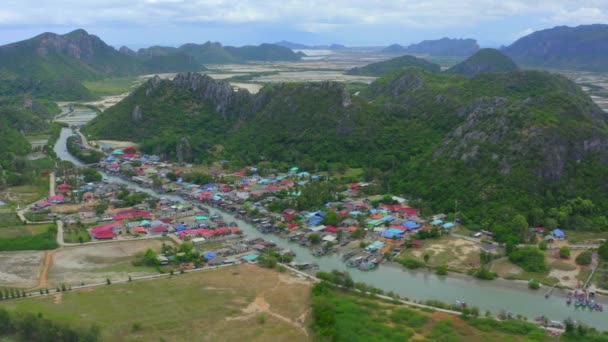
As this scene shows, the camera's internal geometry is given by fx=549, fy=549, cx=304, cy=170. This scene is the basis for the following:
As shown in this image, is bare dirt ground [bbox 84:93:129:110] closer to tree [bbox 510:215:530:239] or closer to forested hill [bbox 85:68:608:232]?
forested hill [bbox 85:68:608:232]

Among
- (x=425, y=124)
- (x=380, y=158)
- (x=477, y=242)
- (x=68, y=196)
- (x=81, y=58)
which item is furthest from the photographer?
(x=81, y=58)

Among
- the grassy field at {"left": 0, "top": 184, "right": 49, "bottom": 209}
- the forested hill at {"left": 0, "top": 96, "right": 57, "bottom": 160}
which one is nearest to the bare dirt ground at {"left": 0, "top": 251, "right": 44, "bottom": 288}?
the grassy field at {"left": 0, "top": 184, "right": 49, "bottom": 209}

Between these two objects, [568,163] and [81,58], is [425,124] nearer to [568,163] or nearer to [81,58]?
[568,163]

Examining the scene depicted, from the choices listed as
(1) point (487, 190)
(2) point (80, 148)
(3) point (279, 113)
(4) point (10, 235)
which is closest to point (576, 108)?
(1) point (487, 190)

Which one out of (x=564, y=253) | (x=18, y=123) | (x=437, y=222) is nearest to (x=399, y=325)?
(x=564, y=253)

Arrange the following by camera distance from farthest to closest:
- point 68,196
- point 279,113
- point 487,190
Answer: point 279,113 < point 68,196 < point 487,190

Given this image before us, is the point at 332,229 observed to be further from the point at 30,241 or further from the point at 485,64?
the point at 485,64
